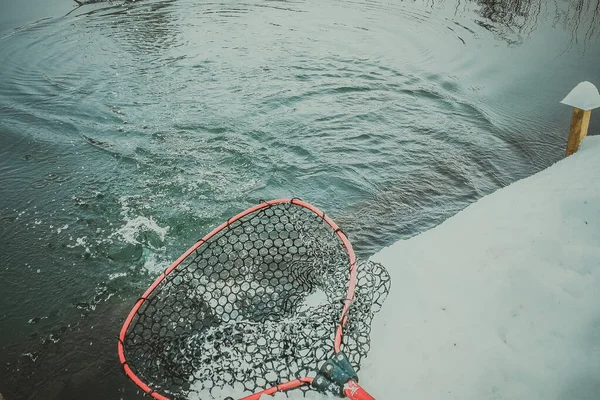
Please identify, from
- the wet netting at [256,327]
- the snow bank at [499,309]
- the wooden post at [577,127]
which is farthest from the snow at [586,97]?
the wet netting at [256,327]

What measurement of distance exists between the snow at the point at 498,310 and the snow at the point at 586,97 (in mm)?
1195

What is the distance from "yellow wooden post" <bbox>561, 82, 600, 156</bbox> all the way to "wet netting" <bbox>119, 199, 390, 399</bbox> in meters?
3.58

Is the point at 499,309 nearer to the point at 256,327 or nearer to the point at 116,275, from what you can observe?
the point at 256,327

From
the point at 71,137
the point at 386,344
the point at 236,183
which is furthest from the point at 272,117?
the point at 386,344

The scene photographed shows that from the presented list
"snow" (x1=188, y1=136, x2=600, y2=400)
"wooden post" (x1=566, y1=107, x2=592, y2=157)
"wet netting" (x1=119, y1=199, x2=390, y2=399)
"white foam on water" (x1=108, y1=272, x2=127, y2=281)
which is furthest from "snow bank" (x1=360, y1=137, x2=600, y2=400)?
"white foam on water" (x1=108, y1=272, x2=127, y2=281)

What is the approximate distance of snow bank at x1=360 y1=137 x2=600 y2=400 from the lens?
2574mm

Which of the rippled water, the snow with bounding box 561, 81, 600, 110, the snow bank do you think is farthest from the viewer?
the snow with bounding box 561, 81, 600, 110

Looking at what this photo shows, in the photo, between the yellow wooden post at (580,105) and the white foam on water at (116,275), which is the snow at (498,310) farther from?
the white foam on water at (116,275)

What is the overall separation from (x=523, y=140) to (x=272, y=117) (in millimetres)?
4488

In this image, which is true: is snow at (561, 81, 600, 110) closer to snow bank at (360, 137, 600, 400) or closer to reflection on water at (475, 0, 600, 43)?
snow bank at (360, 137, 600, 400)

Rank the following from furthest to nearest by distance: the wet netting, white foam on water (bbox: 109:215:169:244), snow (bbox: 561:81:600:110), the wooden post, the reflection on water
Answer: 1. the reflection on water
2. the wooden post
3. snow (bbox: 561:81:600:110)
4. white foam on water (bbox: 109:215:169:244)
5. the wet netting

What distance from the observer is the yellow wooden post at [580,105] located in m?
4.66

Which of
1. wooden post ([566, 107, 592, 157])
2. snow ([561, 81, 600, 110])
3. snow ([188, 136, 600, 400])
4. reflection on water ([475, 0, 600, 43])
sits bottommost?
snow ([188, 136, 600, 400])

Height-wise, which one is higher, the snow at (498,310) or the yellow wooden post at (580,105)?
the yellow wooden post at (580,105)
